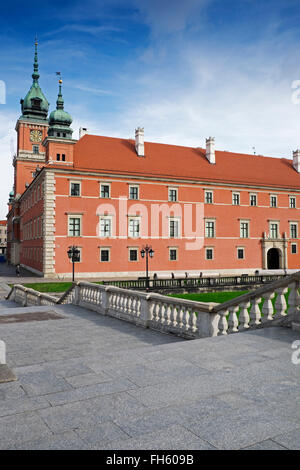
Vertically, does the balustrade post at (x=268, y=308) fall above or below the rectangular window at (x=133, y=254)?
below

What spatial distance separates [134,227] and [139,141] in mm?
9831

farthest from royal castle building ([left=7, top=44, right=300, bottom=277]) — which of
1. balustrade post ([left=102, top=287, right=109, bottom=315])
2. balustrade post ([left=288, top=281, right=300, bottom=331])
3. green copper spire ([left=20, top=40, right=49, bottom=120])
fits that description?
balustrade post ([left=288, top=281, right=300, bottom=331])

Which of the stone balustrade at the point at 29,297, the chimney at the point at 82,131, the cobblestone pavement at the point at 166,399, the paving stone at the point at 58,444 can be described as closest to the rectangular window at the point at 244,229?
the chimney at the point at 82,131

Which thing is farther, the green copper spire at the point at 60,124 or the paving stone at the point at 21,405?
the green copper spire at the point at 60,124

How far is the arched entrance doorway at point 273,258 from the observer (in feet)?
144

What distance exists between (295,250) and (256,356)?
42.1 m

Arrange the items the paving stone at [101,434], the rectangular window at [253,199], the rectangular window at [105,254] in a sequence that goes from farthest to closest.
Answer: the rectangular window at [253,199], the rectangular window at [105,254], the paving stone at [101,434]

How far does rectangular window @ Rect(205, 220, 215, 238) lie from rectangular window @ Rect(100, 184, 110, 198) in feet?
37.2

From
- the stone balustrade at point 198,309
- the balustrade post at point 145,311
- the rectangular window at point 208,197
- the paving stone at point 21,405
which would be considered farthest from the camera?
the rectangular window at point 208,197

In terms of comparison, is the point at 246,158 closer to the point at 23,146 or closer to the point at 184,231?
the point at 184,231

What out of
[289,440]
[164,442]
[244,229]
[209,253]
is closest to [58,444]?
[164,442]

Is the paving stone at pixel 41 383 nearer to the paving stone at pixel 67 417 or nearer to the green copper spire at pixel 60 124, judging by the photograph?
the paving stone at pixel 67 417

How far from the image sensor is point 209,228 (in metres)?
40.5
